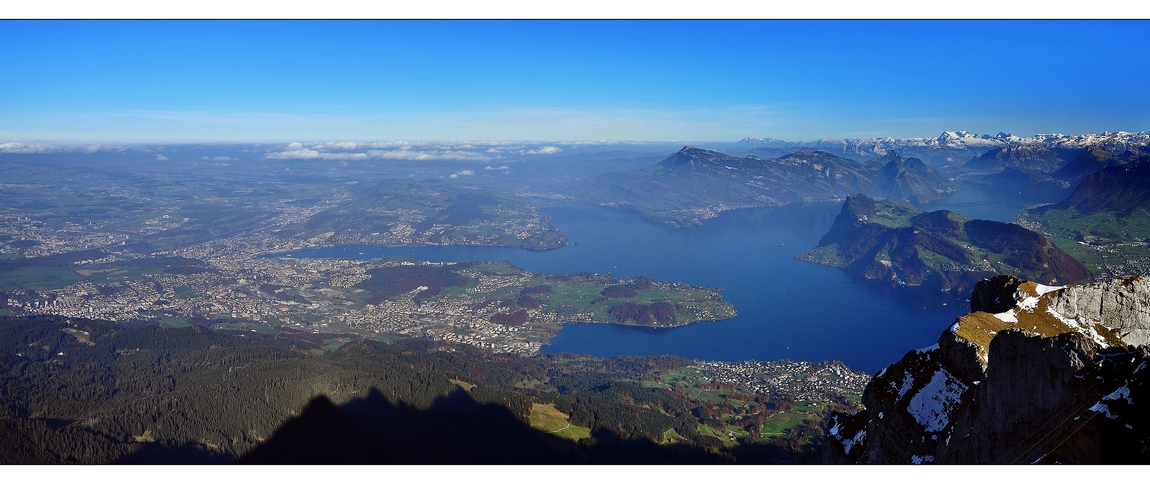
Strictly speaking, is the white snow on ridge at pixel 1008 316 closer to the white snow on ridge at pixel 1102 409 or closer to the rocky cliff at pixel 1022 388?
the rocky cliff at pixel 1022 388

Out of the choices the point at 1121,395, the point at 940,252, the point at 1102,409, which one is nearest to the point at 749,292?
the point at 940,252

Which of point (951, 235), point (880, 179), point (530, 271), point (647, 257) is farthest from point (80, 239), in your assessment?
point (880, 179)

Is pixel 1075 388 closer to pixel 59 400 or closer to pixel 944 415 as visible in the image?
pixel 944 415

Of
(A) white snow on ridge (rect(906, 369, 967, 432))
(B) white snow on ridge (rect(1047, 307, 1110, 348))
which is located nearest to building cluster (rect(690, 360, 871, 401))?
(B) white snow on ridge (rect(1047, 307, 1110, 348))

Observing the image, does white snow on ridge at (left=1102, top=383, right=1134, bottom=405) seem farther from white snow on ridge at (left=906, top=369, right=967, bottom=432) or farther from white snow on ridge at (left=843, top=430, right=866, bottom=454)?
white snow on ridge at (left=843, top=430, right=866, bottom=454)

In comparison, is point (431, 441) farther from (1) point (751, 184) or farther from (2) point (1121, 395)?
(1) point (751, 184)

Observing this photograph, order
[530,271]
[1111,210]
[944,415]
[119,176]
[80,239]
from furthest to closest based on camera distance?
[119,176] → [80,239] → [530,271] → [1111,210] → [944,415]

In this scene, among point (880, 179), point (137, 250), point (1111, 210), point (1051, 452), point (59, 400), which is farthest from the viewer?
point (880, 179)
